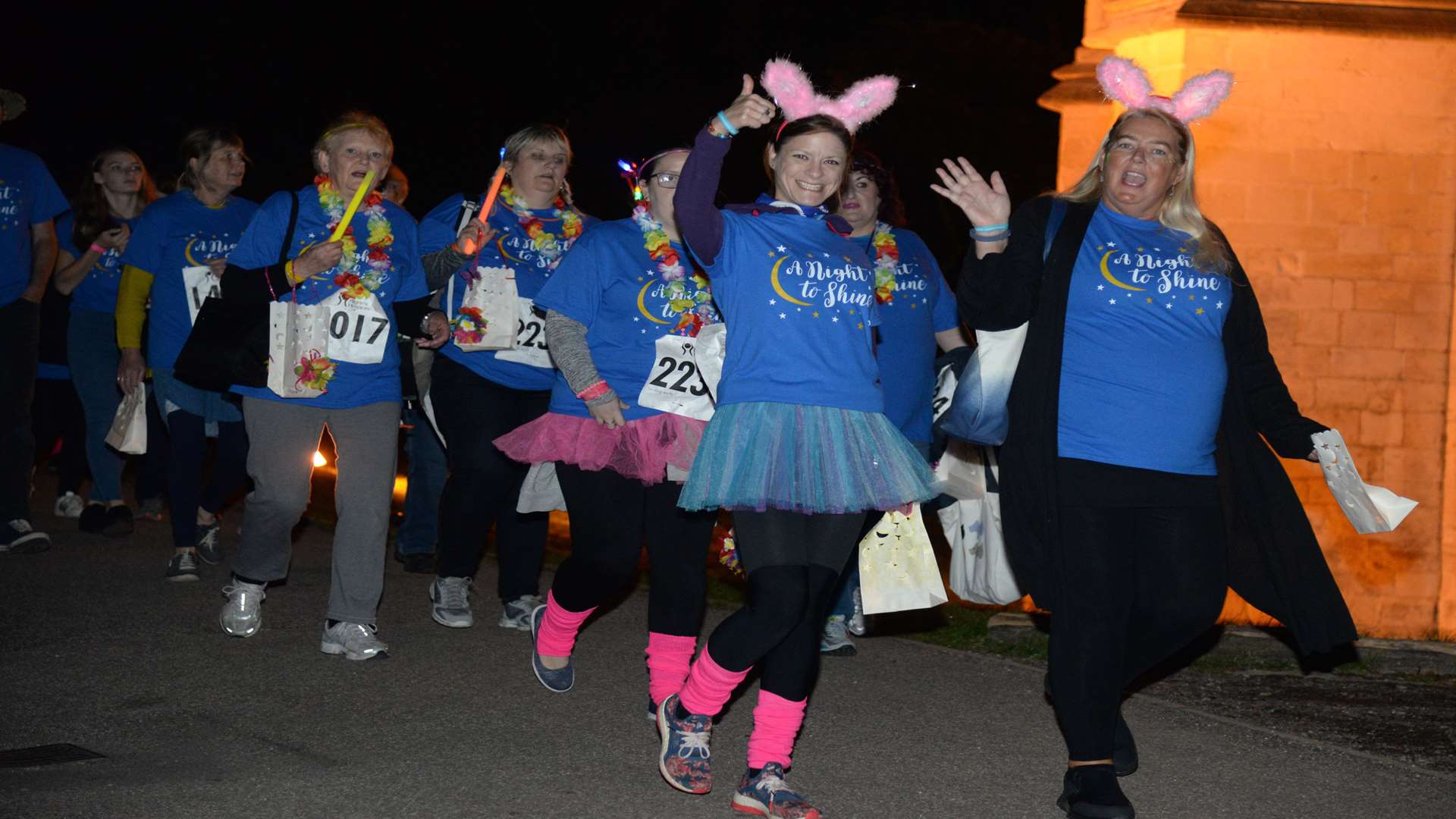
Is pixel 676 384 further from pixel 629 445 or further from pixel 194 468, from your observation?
pixel 194 468

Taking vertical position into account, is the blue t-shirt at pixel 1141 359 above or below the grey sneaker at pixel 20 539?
above

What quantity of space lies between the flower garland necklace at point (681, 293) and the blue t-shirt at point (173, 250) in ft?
11.6

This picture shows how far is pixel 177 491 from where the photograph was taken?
8.70 metres

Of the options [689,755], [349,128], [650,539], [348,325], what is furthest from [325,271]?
[689,755]

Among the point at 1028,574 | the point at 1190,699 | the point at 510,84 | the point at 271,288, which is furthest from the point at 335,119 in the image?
the point at 510,84

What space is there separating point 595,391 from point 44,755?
2202 millimetres

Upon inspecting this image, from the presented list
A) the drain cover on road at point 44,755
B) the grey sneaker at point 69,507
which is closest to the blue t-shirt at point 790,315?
the drain cover on road at point 44,755

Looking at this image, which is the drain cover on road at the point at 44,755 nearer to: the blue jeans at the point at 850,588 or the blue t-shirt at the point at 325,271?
the blue t-shirt at the point at 325,271

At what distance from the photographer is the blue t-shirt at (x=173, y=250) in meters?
8.63

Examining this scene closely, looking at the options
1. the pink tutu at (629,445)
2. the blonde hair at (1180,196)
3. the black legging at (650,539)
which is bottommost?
the black legging at (650,539)

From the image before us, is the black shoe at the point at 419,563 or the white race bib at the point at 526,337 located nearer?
the white race bib at the point at 526,337

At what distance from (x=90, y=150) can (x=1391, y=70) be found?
97.7 feet

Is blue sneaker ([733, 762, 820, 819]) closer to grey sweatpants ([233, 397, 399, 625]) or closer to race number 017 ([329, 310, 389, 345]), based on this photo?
grey sweatpants ([233, 397, 399, 625])

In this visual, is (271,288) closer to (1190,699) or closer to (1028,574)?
(1028,574)
